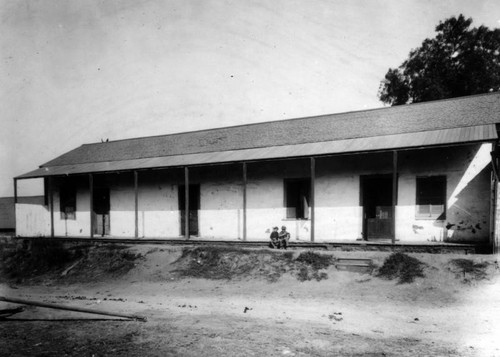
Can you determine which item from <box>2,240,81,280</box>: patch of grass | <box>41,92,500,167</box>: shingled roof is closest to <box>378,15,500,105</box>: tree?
<box>41,92,500,167</box>: shingled roof

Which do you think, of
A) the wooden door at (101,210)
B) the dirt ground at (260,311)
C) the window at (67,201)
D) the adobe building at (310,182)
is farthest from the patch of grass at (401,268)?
the window at (67,201)

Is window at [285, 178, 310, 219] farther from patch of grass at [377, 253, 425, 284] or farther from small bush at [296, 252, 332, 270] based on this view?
patch of grass at [377, 253, 425, 284]

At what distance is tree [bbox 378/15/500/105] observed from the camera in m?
29.4

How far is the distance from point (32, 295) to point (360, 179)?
11.5 m

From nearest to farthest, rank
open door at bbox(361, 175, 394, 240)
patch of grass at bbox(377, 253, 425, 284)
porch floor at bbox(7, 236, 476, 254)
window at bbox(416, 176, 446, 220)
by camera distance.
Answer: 1. patch of grass at bbox(377, 253, 425, 284)
2. porch floor at bbox(7, 236, 476, 254)
3. window at bbox(416, 176, 446, 220)
4. open door at bbox(361, 175, 394, 240)

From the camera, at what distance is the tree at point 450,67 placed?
96.5 feet

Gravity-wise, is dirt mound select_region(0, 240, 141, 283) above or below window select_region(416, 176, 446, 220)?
below

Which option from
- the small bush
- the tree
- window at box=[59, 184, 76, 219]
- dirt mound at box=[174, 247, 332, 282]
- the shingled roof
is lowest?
dirt mound at box=[174, 247, 332, 282]

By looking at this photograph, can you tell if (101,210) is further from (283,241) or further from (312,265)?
(312,265)

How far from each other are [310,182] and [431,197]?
453 cm

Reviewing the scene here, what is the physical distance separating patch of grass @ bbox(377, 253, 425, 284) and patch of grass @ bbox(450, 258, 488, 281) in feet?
2.76

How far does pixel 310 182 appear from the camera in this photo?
1563 cm

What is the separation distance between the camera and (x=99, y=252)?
14734mm

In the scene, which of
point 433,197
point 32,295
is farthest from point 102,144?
point 433,197
